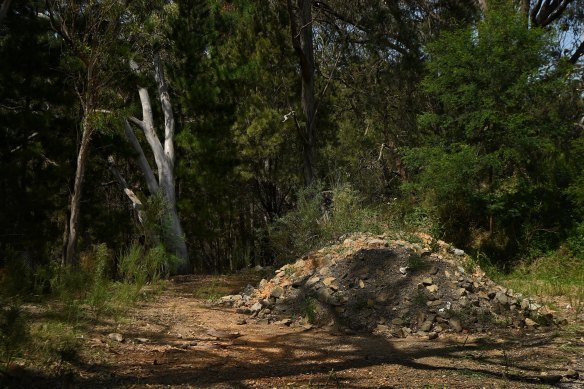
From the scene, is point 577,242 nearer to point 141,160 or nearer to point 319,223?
point 319,223

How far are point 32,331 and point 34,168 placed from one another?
8244 mm

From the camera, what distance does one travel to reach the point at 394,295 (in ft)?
24.0

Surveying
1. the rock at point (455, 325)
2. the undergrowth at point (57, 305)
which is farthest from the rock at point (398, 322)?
the undergrowth at point (57, 305)

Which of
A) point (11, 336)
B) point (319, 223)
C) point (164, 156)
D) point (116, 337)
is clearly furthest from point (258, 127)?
point (11, 336)

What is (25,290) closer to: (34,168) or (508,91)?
(34,168)

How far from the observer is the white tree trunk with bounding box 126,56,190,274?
46.2ft

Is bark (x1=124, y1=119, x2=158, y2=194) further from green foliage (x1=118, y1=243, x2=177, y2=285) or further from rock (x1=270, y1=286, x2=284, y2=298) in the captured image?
rock (x1=270, y1=286, x2=284, y2=298)

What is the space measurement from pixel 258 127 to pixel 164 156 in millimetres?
2616

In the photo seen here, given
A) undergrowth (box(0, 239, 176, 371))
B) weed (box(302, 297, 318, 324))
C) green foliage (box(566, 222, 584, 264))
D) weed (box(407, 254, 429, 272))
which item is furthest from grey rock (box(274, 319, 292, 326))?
green foliage (box(566, 222, 584, 264))

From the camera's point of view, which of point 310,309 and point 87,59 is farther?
point 87,59

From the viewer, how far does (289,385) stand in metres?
4.41

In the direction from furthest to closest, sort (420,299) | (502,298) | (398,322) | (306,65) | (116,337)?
(306,65) < (502,298) < (420,299) < (398,322) < (116,337)

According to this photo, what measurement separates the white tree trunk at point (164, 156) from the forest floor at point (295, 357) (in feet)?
21.7

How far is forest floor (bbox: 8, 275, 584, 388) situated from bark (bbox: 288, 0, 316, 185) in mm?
8695
